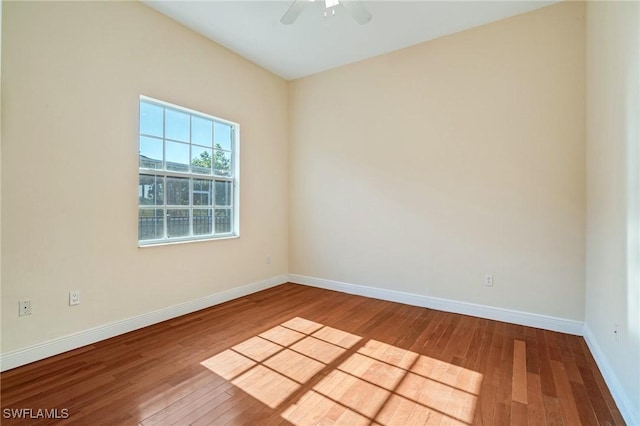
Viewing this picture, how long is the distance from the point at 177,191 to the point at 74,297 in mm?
1293

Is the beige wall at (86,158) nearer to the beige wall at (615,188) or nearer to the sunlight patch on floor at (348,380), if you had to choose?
the sunlight patch on floor at (348,380)

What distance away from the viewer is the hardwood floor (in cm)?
164

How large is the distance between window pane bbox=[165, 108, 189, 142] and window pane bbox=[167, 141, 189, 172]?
0.25 feet

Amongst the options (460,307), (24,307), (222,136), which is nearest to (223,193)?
(222,136)

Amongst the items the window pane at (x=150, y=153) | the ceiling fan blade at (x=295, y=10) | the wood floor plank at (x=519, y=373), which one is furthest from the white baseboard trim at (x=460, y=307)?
the ceiling fan blade at (x=295, y=10)

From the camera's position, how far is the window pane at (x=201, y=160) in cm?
333

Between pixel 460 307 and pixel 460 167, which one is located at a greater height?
pixel 460 167

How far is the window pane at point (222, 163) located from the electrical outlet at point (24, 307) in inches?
80.8

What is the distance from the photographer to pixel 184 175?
10.6 ft

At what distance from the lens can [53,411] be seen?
5.38ft

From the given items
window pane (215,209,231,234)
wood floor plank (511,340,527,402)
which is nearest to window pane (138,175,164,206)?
window pane (215,209,231,234)

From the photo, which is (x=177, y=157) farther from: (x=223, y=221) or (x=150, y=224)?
(x=223, y=221)

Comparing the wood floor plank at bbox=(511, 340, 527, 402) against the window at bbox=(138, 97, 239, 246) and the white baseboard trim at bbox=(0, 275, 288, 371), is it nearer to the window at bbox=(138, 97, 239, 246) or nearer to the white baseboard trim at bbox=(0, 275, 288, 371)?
the white baseboard trim at bbox=(0, 275, 288, 371)

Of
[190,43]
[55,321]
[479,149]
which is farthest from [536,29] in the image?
[55,321]
